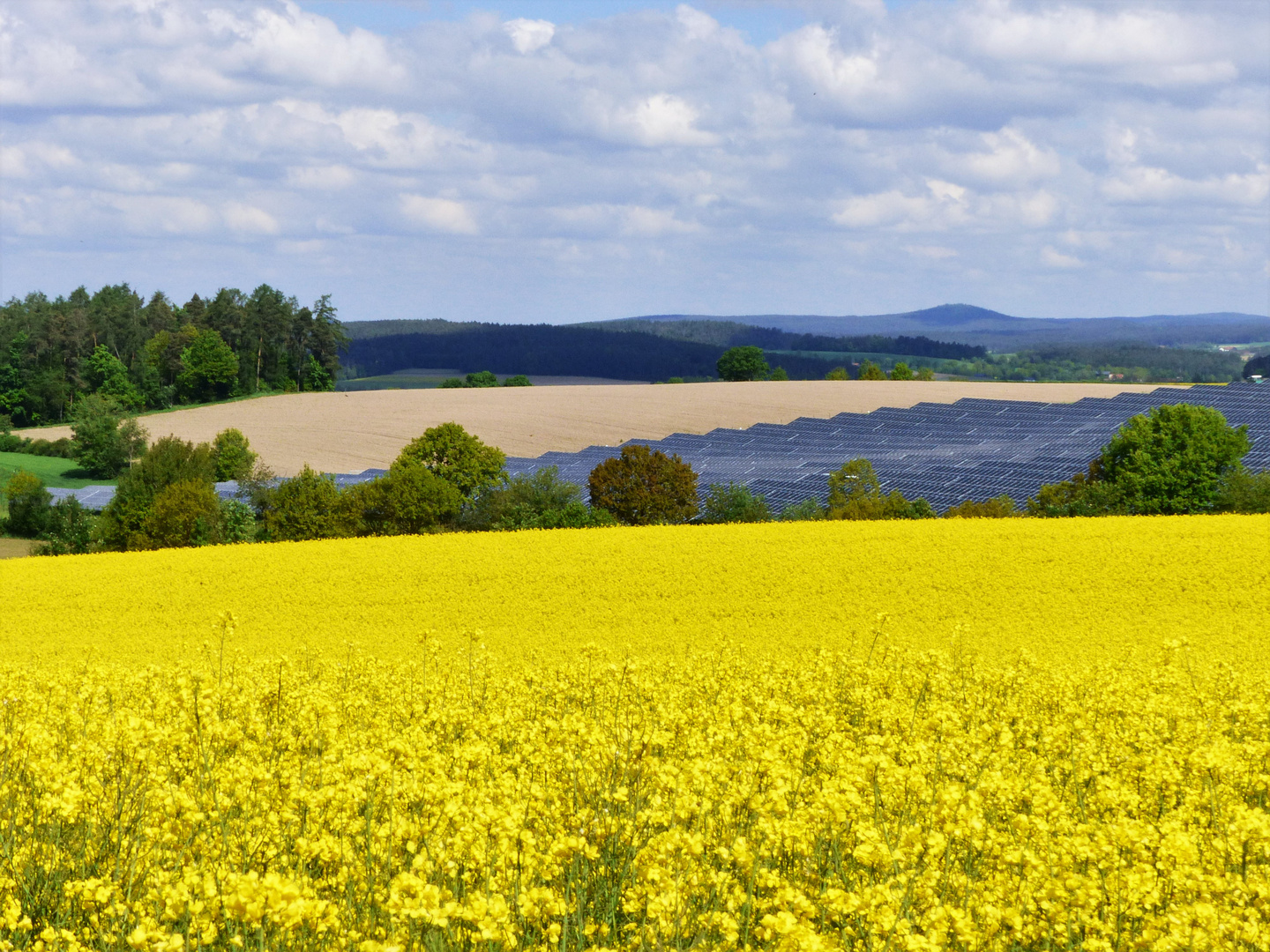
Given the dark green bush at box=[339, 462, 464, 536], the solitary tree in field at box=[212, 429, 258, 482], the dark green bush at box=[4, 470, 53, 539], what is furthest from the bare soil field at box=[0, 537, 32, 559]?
the dark green bush at box=[339, 462, 464, 536]

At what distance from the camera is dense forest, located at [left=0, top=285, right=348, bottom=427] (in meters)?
138

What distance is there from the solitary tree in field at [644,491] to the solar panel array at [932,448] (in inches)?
222

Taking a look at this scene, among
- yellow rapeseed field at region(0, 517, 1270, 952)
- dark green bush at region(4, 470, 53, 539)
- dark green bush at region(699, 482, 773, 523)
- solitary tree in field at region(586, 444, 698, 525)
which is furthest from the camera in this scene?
dark green bush at region(4, 470, 53, 539)

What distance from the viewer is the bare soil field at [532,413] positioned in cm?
8900

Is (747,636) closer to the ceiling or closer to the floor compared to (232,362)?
closer to the floor

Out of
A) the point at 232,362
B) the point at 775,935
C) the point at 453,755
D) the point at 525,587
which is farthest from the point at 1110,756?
the point at 232,362

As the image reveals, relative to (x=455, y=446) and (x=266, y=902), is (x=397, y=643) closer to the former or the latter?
(x=266, y=902)

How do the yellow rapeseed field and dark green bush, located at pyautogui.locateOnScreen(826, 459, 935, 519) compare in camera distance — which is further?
dark green bush, located at pyautogui.locateOnScreen(826, 459, 935, 519)

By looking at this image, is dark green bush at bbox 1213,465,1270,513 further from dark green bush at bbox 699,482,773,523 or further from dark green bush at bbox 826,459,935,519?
dark green bush at bbox 699,482,773,523

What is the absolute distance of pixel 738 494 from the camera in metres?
48.7

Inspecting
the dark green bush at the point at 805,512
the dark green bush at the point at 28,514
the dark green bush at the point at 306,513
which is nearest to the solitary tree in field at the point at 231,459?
the dark green bush at the point at 28,514

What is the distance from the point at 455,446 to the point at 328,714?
44696 mm

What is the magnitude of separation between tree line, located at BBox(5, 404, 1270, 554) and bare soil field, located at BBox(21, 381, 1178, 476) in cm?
3107

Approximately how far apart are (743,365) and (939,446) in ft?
299
